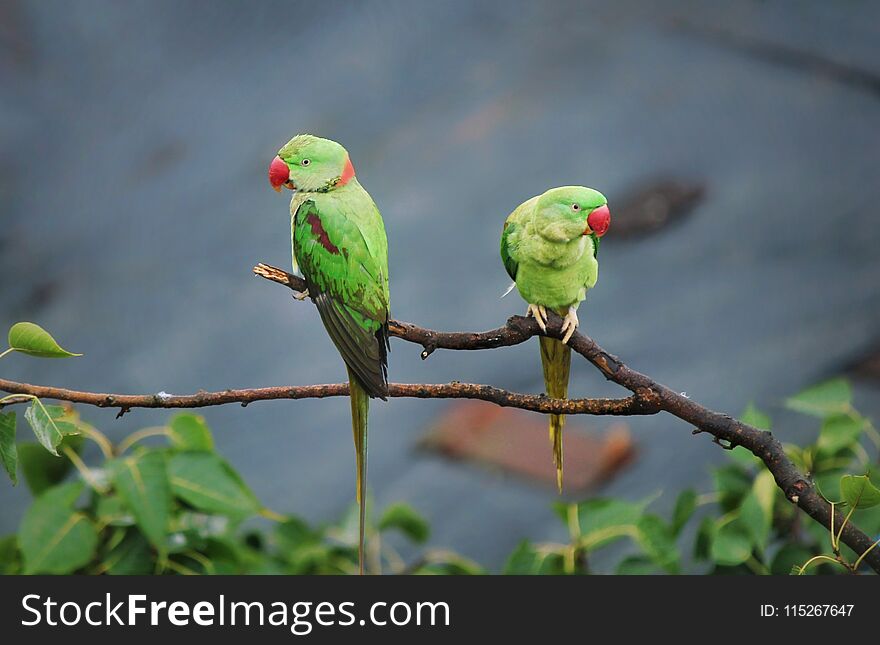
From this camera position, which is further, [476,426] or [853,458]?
[476,426]

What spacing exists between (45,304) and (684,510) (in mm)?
2106


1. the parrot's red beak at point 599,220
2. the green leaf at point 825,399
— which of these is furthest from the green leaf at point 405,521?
the parrot's red beak at point 599,220

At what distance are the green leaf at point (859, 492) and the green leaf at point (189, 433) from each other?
1327 mm

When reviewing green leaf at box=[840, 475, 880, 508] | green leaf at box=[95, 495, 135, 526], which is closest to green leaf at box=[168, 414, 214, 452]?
green leaf at box=[95, 495, 135, 526]

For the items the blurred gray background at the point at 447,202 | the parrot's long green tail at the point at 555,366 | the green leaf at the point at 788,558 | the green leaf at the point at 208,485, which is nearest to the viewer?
the parrot's long green tail at the point at 555,366

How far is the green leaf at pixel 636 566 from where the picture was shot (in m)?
1.99

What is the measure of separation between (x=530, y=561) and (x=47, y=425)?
4.15 ft

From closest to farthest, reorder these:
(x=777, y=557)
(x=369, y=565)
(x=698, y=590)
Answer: (x=698, y=590)
(x=777, y=557)
(x=369, y=565)

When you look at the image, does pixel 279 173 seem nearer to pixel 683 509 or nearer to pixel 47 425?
pixel 47 425

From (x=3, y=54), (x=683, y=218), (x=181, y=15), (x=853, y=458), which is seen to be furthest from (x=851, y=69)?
(x=3, y=54)

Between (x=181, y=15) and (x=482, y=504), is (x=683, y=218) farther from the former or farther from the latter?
(x=181, y=15)

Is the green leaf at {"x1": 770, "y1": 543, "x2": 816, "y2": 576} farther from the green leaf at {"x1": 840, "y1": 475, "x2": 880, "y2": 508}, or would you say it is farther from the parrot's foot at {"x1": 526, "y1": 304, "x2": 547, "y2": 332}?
the parrot's foot at {"x1": 526, "y1": 304, "x2": 547, "y2": 332}

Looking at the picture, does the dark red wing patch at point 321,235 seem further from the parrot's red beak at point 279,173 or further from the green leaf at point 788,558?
the green leaf at point 788,558

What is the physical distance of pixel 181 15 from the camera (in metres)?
2.87
